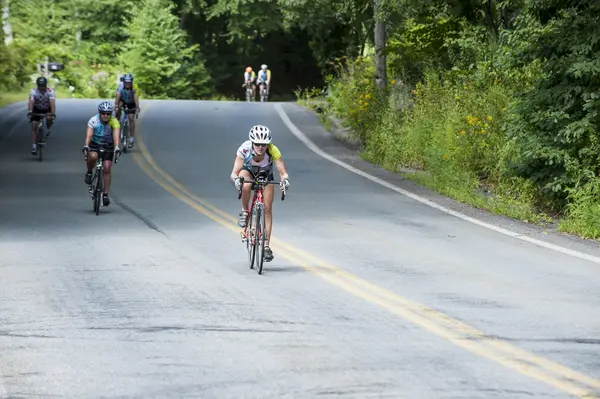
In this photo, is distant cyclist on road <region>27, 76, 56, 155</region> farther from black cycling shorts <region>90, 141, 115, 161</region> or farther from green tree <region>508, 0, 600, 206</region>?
green tree <region>508, 0, 600, 206</region>

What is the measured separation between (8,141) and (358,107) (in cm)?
899

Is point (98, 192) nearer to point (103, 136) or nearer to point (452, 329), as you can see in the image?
point (103, 136)

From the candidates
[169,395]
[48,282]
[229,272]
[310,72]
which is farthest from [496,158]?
[310,72]

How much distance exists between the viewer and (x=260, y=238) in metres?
13.7

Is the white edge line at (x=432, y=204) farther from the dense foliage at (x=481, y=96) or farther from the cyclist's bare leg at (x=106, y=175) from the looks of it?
the cyclist's bare leg at (x=106, y=175)

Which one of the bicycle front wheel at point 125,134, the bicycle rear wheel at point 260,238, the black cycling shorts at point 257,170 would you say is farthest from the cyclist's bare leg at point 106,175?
the bicycle front wheel at point 125,134

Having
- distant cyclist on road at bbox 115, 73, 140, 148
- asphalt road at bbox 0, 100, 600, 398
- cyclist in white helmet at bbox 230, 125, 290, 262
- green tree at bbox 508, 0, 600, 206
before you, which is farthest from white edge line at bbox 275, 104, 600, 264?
distant cyclist on road at bbox 115, 73, 140, 148

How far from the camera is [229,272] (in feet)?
44.3

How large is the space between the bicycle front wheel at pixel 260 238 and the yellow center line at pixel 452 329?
571 millimetres

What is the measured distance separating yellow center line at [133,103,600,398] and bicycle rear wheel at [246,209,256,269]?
1.92 ft

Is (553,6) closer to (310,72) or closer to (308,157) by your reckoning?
(308,157)

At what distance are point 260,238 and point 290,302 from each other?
226 cm

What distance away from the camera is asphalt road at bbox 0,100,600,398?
8352 millimetres

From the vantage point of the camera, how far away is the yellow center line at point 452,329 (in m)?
8.26
